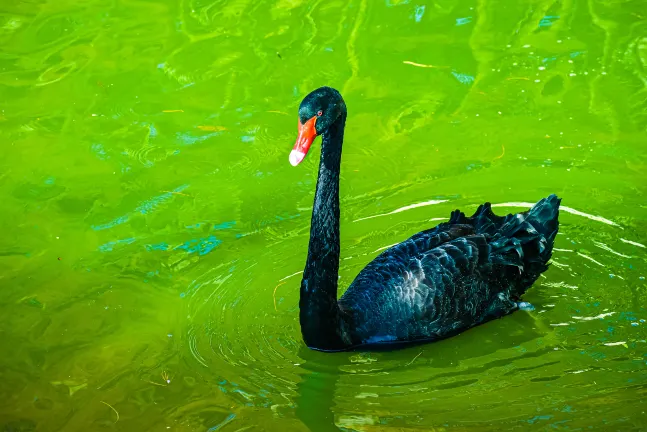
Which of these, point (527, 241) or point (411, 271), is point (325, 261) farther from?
point (527, 241)

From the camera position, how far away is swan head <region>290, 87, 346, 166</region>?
3.89m

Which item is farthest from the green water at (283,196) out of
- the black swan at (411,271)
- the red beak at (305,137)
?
the red beak at (305,137)

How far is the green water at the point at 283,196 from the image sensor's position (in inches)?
156

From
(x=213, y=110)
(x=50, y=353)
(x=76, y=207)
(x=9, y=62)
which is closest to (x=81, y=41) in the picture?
(x=9, y=62)

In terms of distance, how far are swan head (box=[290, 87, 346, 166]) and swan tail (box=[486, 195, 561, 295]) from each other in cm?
115

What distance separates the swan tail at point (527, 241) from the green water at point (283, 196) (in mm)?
174

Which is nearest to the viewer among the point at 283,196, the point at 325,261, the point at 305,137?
the point at 305,137

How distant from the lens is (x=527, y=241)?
459 centimetres

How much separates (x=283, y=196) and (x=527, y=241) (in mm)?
1570

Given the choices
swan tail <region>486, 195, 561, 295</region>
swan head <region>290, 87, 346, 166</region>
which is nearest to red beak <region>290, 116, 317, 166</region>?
swan head <region>290, 87, 346, 166</region>

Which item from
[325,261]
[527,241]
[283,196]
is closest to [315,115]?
[325,261]

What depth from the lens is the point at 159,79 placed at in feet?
22.6

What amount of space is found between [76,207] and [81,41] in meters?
2.42

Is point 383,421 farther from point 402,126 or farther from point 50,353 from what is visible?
point 402,126
